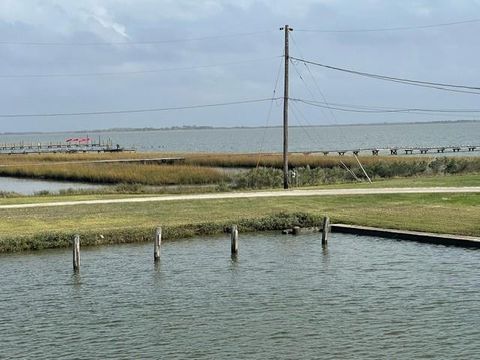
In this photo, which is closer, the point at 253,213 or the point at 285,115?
the point at 253,213

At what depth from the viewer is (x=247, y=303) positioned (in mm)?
20922

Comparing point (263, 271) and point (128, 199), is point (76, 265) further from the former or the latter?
point (128, 199)

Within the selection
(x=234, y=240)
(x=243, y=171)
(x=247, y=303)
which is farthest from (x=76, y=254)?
(x=243, y=171)

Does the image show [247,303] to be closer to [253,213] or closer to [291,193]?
[253,213]

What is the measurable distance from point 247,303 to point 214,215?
14376mm

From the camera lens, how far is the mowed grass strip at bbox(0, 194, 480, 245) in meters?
31.6

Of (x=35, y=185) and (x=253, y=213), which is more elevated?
(x=253, y=213)

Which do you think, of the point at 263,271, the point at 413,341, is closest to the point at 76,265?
the point at 263,271

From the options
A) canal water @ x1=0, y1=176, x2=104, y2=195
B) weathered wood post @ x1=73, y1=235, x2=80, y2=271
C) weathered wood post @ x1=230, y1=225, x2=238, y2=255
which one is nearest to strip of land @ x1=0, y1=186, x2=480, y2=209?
weathered wood post @ x1=230, y1=225, x2=238, y2=255

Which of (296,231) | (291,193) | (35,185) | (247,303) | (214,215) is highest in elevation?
(291,193)

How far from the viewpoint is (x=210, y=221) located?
33688 mm

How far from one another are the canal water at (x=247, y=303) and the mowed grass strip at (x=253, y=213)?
259cm

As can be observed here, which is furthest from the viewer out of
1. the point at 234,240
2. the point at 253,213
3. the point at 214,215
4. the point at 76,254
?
the point at 253,213

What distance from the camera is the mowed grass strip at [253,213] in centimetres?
3159
